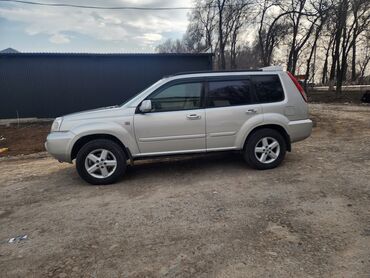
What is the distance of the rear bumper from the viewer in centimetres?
558

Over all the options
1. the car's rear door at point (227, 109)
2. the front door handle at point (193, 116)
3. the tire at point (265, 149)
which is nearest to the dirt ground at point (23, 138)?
the front door handle at point (193, 116)

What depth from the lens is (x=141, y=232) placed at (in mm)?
3441

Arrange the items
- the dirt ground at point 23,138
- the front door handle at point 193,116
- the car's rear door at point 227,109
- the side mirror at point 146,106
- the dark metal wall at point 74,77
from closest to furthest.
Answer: the side mirror at point 146,106
the front door handle at point 193,116
the car's rear door at point 227,109
the dirt ground at point 23,138
the dark metal wall at point 74,77

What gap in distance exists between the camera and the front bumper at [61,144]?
5.04m

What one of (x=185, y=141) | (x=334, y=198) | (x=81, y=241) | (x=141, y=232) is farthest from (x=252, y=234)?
(x=185, y=141)

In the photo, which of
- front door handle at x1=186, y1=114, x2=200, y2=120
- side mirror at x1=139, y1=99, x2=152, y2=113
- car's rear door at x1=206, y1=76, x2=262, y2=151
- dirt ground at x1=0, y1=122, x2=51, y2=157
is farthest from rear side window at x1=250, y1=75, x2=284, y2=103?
dirt ground at x1=0, y1=122, x2=51, y2=157

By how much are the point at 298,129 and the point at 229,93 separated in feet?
4.86

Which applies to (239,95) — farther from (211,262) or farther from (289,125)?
(211,262)

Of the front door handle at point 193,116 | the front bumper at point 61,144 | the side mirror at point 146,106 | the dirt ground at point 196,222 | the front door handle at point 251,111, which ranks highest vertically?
the side mirror at point 146,106

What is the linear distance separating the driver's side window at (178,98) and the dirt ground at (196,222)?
4.14 ft

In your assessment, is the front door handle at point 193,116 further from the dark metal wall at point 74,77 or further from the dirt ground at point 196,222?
the dark metal wall at point 74,77

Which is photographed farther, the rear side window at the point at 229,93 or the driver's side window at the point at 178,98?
the rear side window at the point at 229,93

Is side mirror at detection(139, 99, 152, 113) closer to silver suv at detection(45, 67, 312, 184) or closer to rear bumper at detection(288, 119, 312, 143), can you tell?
silver suv at detection(45, 67, 312, 184)

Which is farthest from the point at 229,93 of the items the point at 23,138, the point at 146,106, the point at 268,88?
the point at 23,138
